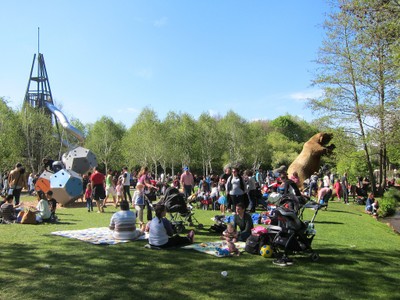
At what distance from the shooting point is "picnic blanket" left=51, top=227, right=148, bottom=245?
8.59m

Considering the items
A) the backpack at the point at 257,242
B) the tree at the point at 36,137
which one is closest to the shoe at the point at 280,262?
the backpack at the point at 257,242

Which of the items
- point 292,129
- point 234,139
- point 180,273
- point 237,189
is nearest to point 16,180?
point 237,189

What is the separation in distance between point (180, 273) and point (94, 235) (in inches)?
154

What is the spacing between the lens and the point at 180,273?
20.5 ft

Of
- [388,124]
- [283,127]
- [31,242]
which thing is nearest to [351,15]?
[388,124]

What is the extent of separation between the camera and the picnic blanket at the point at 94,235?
8.59m

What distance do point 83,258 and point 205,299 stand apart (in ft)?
10.1

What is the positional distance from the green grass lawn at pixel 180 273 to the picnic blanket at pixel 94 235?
301mm

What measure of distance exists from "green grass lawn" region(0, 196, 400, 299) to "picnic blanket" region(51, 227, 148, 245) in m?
0.30

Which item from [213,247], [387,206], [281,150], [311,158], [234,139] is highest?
[234,139]

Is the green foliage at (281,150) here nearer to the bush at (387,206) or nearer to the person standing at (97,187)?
the bush at (387,206)

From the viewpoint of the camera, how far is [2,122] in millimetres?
38469

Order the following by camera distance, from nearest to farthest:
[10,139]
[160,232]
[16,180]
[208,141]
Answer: [160,232] < [16,180] < [10,139] < [208,141]

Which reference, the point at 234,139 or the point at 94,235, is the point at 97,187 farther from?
the point at 234,139
